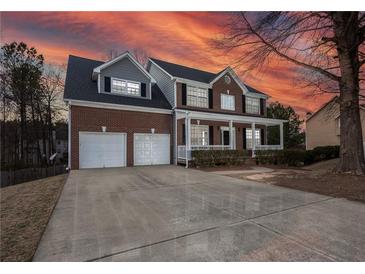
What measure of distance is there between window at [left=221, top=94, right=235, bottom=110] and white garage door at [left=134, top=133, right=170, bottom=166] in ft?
19.0

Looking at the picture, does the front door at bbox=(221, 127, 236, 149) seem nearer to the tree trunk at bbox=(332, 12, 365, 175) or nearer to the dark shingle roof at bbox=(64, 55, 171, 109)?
the dark shingle roof at bbox=(64, 55, 171, 109)

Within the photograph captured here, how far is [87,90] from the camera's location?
44.0ft

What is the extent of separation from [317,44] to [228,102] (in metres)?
8.66

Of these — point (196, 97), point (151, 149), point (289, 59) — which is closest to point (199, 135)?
point (196, 97)

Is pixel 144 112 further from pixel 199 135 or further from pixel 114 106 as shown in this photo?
pixel 199 135

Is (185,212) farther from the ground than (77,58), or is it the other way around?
(77,58)

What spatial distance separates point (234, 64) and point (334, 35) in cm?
431

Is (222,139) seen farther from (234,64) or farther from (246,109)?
(234,64)


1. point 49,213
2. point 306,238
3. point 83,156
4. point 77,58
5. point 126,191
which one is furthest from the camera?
point 77,58

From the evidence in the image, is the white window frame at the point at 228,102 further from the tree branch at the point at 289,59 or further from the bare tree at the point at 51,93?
the bare tree at the point at 51,93

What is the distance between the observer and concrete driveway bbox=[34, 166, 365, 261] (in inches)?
118

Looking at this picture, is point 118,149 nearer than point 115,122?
No

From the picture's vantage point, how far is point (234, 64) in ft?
36.3

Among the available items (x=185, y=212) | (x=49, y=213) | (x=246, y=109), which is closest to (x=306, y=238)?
(x=185, y=212)
